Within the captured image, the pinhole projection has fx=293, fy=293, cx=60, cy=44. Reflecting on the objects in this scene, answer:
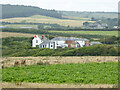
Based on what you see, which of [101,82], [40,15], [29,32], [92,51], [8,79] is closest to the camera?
[101,82]

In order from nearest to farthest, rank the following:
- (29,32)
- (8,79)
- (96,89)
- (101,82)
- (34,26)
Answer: (96,89) → (101,82) → (8,79) → (29,32) → (34,26)

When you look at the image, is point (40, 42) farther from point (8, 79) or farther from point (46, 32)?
point (8, 79)

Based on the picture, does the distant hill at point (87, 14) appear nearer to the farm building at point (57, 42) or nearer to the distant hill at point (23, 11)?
the distant hill at point (23, 11)

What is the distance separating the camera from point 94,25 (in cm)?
8000

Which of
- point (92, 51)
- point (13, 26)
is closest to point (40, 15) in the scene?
point (13, 26)

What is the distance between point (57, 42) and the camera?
200 ft

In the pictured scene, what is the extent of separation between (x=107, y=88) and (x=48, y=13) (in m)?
80.0

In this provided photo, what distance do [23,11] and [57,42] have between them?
25.0m

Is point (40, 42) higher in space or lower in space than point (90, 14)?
lower

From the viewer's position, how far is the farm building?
60031mm

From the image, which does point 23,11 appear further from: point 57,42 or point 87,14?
point 87,14

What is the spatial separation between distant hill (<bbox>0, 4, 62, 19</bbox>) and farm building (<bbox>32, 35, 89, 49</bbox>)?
522 inches

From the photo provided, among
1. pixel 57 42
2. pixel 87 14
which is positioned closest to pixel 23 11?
pixel 57 42

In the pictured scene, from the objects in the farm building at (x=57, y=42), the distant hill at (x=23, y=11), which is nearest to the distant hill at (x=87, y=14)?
the distant hill at (x=23, y=11)
